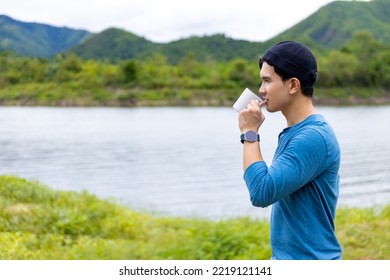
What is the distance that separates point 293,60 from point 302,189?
0.35 meters

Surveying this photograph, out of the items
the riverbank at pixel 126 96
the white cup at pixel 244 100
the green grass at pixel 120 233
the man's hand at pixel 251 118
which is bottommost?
the green grass at pixel 120 233

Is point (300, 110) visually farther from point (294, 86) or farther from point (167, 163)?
point (167, 163)

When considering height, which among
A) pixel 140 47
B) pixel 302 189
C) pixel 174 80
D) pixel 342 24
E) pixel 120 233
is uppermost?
pixel 140 47

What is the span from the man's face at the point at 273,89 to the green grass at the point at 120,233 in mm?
2686

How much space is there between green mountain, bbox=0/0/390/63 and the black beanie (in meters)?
34.2

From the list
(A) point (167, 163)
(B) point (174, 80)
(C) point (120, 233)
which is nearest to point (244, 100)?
(C) point (120, 233)

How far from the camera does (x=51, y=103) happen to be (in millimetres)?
51812

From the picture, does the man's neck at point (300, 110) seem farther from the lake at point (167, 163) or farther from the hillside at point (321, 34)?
the hillside at point (321, 34)

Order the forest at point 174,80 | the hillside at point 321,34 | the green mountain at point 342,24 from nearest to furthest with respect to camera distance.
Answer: the forest at point 174,80 < the green mountain at point 342,24 < the hillside at point 321,34

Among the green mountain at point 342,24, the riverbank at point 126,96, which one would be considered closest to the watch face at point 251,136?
the riverbank at point 126,96

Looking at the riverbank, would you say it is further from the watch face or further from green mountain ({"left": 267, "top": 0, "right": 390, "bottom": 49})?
the watch face

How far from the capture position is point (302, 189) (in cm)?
143

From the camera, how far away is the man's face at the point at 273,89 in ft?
4.78
